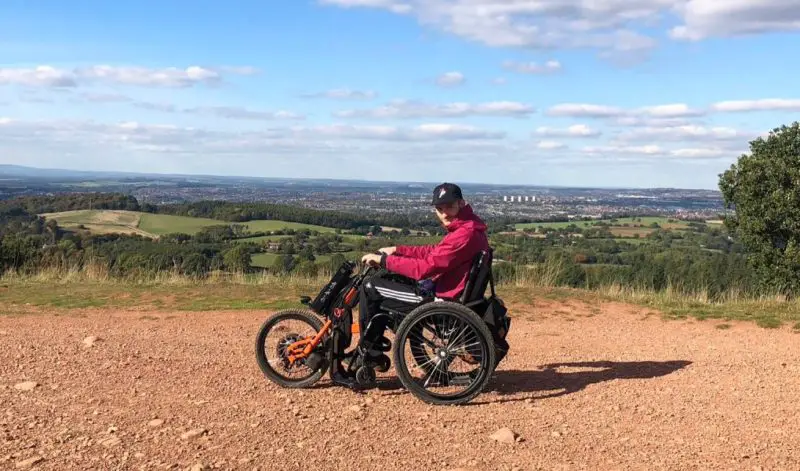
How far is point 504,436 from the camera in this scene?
4883 mm

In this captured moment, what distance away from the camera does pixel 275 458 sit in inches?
173

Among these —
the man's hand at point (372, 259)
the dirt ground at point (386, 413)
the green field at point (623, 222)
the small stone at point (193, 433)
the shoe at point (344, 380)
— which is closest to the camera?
the dirt ground at point (386, 413)

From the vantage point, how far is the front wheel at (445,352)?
19.2 feet

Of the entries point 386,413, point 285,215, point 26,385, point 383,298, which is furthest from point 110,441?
point 285,215

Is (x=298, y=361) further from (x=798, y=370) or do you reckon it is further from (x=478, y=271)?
(x=798, y=370)

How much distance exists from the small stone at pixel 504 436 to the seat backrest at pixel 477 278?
1.39 meters

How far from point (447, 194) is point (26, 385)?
164 inches

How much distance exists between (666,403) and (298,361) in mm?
3367

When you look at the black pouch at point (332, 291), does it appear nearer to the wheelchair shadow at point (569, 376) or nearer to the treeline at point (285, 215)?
the wheelchair shadow at point (569, 376)

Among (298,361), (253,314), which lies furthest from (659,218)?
(298,361)

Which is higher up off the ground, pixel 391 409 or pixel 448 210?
pixel 448 210

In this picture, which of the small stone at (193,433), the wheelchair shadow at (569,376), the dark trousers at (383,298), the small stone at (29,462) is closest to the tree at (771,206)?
the wheelchair shadow at (569,376)

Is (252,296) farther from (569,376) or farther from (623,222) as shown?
(623,222)

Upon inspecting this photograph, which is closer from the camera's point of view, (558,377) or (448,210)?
(448,210)
